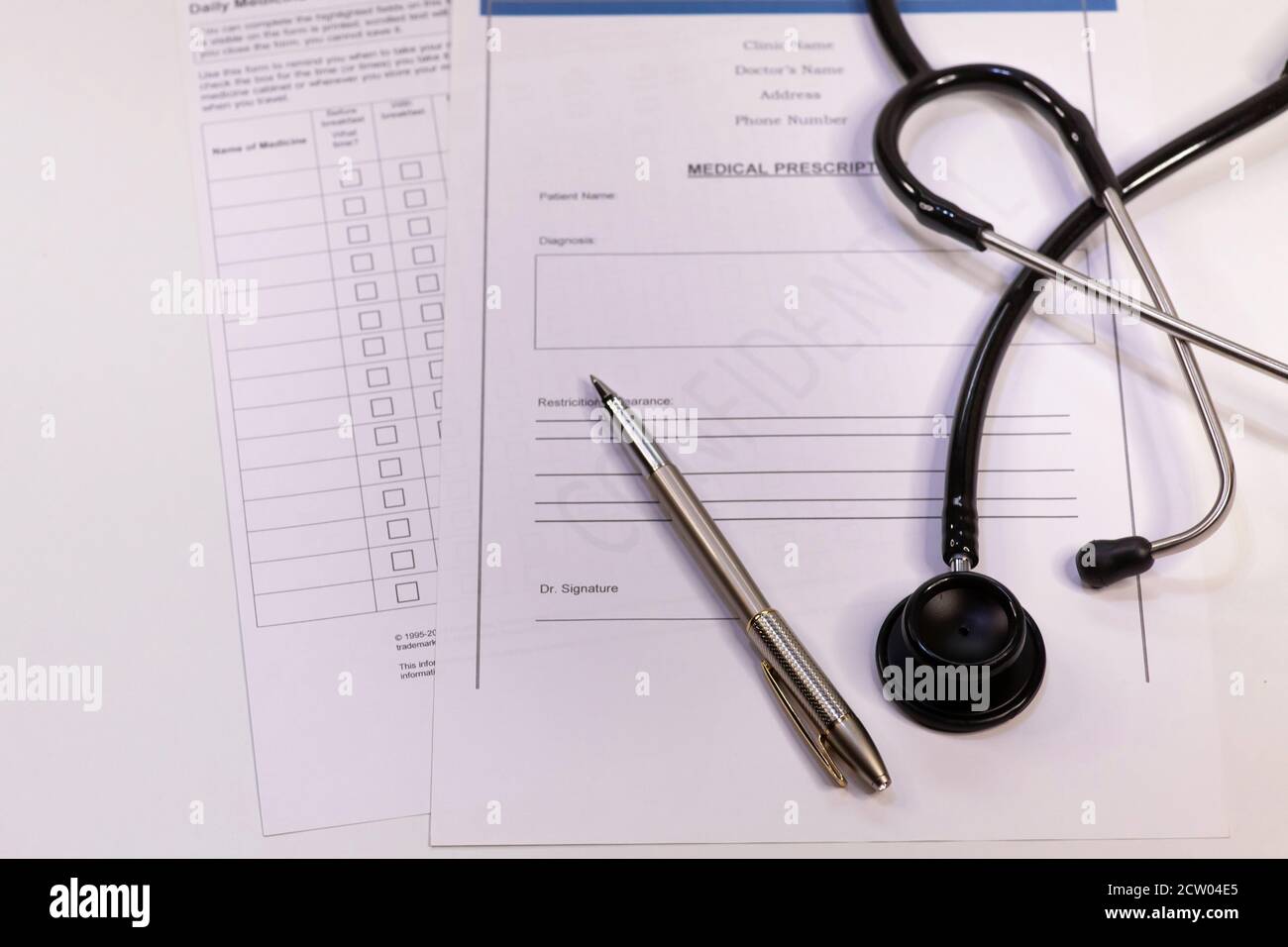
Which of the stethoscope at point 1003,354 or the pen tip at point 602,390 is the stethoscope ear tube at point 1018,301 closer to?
the stethoscope at point 1003,354

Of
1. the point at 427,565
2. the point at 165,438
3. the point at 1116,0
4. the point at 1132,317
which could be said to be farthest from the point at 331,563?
the point at 1116,0

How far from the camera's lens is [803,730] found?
0.73m

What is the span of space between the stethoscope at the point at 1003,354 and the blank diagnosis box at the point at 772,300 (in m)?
0.03

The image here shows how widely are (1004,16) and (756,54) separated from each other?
0.23 metres

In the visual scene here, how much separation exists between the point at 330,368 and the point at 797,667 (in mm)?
468

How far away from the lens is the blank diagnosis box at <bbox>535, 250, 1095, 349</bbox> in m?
0.83

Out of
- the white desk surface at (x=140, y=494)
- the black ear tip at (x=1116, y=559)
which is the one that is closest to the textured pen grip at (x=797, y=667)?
the white desk surface at (x=140, y=494)

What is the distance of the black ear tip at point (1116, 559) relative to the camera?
2.38 feet

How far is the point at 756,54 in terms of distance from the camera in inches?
36.3

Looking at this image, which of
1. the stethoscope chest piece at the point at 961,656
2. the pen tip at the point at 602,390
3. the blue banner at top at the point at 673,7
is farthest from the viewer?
the blue banner at top at the point at 673,7

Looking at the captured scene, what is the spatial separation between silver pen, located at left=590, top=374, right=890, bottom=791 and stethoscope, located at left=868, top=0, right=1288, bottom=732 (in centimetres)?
6

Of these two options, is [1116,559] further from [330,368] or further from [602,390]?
[330,368]

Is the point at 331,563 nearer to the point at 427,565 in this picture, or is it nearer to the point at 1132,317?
the point at 427,565
